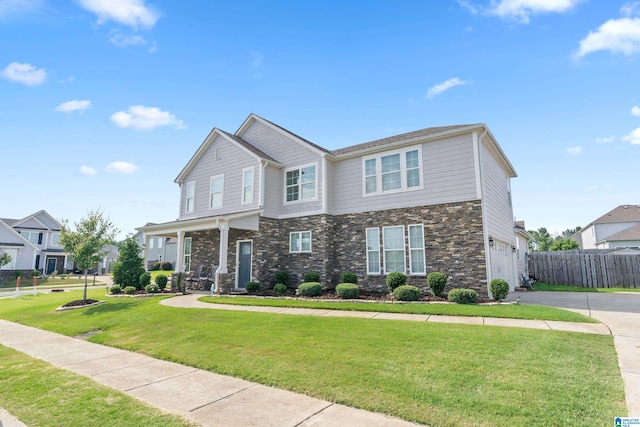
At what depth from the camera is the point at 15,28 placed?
9.97 metres

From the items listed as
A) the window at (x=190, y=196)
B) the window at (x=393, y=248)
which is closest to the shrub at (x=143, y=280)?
the window at (x=190, y=196)

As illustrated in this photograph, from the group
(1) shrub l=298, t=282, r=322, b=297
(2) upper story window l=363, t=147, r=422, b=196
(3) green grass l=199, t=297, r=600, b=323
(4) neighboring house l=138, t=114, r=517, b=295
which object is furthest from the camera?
(2) upper story window l=363, t=147, r=422, b=196

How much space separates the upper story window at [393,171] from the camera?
543 inches

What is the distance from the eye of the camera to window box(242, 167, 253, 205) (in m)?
16.9

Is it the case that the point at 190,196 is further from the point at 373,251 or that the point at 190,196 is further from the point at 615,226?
the point at 615,226

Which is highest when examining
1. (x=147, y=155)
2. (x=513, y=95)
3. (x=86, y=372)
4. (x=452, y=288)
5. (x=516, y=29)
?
(x=516, y=29)

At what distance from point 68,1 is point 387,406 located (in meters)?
12.6

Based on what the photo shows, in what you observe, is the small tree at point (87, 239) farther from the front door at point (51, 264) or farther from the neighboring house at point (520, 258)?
the front door at point (51, 264)

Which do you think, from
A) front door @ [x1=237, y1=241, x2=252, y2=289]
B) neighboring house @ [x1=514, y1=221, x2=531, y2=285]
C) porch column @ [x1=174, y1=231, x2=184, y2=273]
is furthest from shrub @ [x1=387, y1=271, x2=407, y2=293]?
porch column @ [x1=174, y1=231, x2=184, y2=273]

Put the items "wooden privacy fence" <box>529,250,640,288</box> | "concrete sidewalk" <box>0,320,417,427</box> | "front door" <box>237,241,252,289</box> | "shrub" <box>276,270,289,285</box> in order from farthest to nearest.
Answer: "wooden privacy fence" <box>529,250,640,288</box>
"front door" <box>237,241,252,289</box>
"shrub" <box>276,270,289,285</box>
"concrete sidewalk" <box>0,320,417,427</box>

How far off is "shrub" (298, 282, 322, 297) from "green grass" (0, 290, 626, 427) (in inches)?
173

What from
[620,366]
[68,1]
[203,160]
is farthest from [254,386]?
[203,160]

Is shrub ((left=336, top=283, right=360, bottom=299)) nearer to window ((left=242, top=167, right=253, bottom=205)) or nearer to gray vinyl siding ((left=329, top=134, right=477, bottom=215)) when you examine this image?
gray vinyl siding ((left=329, top=134, right=477, bottom=215))

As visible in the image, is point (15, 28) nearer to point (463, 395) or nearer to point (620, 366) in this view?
point (463, 395)
